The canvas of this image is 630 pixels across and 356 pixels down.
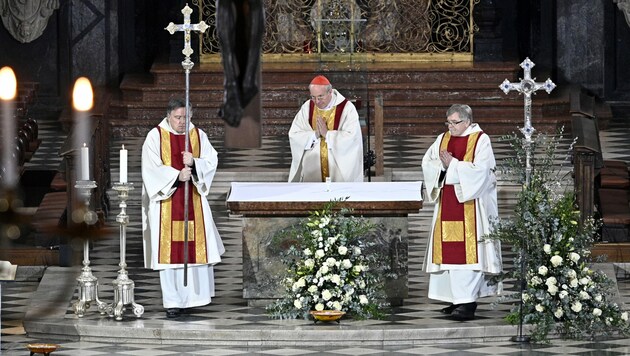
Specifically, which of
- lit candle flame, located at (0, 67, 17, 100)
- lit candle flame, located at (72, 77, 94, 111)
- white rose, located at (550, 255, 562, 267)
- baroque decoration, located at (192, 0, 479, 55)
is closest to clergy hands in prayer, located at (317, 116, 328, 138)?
white rose, located at (550, 255, 562, 267)

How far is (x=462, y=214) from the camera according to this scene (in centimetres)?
1084

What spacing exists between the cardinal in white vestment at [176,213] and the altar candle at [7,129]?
6915 millimetres

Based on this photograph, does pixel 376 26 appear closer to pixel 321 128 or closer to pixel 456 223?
pixel 321 128

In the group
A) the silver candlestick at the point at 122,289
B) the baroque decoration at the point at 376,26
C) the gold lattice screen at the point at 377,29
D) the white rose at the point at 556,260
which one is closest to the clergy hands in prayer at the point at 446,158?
the white rose at the point at 556,260

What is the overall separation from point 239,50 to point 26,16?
17.1 meters

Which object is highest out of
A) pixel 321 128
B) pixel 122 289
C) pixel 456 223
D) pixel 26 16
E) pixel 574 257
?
pixel 26 16

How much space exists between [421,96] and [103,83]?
4022 millimetres

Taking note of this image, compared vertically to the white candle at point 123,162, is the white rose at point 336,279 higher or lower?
lower

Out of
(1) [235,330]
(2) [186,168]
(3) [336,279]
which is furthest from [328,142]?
(1) [235,330]

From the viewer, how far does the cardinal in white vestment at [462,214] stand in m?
10.7

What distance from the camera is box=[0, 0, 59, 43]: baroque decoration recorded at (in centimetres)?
2045

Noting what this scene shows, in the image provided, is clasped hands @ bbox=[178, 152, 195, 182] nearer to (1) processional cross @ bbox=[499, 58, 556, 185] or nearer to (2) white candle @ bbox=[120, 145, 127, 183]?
(2) white candle @ bbox=[120, 145, 127, 183]

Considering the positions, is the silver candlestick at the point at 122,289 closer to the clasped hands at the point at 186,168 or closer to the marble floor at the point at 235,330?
the marble floor at the point at 235,330

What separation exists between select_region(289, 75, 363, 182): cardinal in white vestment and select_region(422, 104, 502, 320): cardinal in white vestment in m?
1.26
